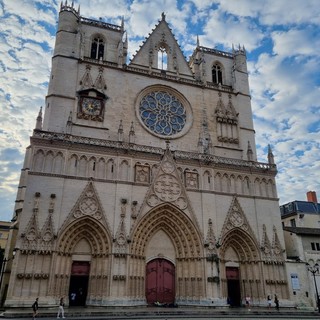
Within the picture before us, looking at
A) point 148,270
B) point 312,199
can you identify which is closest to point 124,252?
point 148,270

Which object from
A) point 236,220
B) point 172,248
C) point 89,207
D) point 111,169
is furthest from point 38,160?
point 236,220

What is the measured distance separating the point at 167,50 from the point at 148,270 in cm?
2097

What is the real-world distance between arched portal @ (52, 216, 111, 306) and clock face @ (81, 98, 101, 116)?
8866mm

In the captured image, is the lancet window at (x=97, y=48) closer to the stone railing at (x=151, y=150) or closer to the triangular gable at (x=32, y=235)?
the stone railing at (x=151, y=150)

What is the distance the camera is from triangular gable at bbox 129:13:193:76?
30672 mm

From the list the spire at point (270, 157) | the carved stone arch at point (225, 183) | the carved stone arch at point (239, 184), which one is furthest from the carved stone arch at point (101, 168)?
the spire at point (270, 157)

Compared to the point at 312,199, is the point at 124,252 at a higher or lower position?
lower

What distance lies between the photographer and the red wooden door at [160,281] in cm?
2334

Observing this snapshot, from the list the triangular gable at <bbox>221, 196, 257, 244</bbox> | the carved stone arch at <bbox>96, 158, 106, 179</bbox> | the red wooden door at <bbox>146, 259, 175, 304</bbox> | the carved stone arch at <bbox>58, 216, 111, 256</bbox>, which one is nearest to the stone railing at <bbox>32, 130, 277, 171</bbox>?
the carved stone arch at <bbox>96, 158, 106, 179</bbox>

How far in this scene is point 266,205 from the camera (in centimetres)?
2762

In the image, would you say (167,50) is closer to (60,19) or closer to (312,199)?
(60,19)

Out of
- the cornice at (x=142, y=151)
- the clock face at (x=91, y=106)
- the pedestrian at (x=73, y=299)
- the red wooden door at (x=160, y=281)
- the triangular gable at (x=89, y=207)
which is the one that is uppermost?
the clock face at (x=91, y=106)

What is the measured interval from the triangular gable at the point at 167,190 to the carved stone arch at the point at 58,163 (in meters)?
6.52

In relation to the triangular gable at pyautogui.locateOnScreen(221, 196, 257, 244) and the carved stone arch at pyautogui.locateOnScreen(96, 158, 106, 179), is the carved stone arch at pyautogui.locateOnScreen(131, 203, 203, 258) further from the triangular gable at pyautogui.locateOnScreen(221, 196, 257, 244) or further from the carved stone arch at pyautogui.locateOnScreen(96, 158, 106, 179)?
the carved stone arch at pyautogui.locateOnScreen(96, 158, 106, 179)
